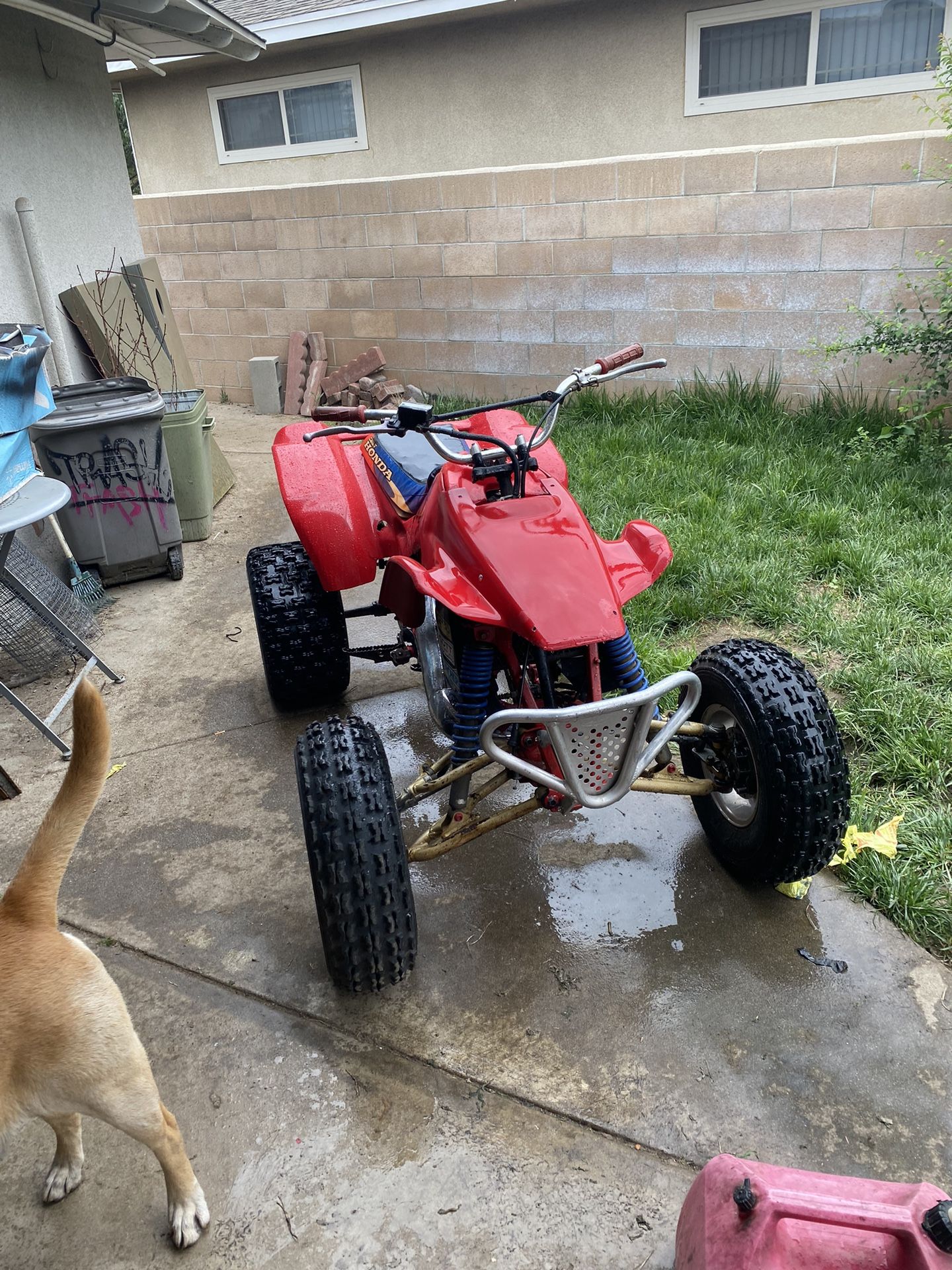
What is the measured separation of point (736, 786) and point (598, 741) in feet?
2.16

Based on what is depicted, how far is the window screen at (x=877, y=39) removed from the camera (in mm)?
7027

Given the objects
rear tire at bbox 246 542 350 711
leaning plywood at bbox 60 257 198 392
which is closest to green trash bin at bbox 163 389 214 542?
leaning plywood at bbox 60 257 198 392

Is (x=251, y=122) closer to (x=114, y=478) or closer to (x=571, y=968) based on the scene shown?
(x=114, y=478)

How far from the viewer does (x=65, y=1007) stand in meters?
1.62

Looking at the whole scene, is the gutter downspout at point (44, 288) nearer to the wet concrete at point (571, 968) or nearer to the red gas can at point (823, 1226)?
the wet concrete at point (571, 968)

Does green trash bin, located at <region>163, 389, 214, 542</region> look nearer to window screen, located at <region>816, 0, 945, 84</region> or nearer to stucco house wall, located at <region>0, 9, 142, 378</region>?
stucco house wall, located at <region>0, 9, 142, 378</region>

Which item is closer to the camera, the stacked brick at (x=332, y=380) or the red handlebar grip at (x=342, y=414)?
the red handlebar grip at (x=342, y=414)

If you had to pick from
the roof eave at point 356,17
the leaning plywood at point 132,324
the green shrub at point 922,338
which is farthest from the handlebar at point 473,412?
the roof eave at point 356,17

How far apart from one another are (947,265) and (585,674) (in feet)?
16.1

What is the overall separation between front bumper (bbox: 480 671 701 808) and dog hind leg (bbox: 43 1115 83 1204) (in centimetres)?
121

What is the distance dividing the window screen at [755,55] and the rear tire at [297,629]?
257 inches

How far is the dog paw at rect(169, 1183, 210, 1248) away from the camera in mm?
1846

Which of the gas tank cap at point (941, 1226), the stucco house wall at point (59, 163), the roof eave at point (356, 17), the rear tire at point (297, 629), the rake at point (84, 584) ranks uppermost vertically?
the roof eave at point (356, 17)

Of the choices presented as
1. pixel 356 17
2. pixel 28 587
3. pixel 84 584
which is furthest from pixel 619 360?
pixel 356 17
